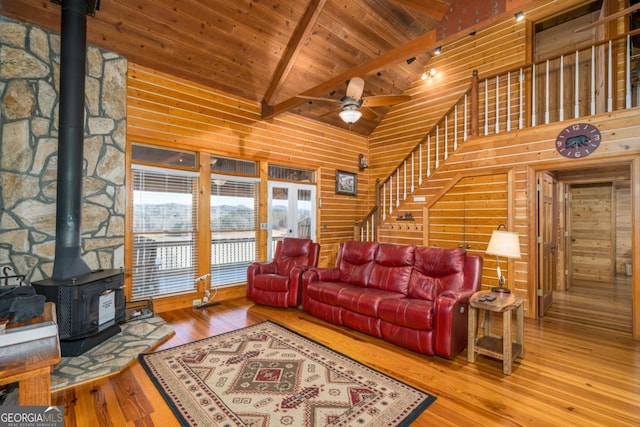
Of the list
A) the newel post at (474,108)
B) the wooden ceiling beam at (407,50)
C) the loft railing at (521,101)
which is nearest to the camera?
the wooden ceiling beam at (407,50)

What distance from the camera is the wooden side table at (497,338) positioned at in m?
2.72

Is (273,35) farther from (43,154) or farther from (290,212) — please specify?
(43,154)

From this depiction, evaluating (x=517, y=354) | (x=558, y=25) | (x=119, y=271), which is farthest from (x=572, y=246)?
(x=119, y=271)

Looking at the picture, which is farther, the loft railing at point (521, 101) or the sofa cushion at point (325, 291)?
the loft railing at point (521, 101)

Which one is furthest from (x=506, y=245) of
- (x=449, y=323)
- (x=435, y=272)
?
(x=449, y=323)

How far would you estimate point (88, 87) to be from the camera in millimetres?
3881

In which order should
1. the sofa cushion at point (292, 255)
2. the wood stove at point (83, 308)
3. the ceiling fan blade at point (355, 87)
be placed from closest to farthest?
the wood stove at point (83, 308) → the ceiling fan blade at point (355, 87) → the sofa cushion at point (292, 255)

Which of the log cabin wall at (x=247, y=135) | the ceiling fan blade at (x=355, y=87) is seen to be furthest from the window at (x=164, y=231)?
the ceiling fan blade at (x=355, y=87)

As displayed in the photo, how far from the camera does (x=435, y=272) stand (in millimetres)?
3586

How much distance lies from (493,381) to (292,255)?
3.22 m

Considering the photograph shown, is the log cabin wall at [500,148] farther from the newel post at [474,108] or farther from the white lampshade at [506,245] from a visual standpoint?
the white lampshade at [506,245]

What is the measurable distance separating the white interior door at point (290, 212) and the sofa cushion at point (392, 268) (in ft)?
8.13

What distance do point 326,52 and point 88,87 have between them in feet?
11.7

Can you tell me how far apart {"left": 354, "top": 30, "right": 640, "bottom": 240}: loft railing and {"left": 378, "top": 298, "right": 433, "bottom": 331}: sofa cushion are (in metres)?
2.65
